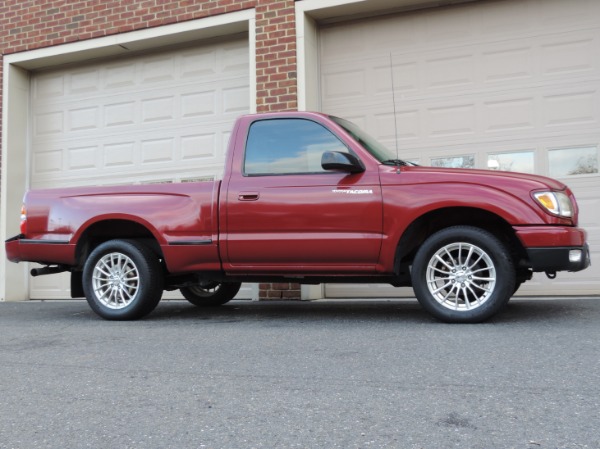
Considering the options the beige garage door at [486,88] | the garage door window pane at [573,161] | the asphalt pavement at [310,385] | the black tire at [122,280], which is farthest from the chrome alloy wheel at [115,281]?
the garage door window pane at [573,161]

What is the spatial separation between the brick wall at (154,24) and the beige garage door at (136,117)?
523mm

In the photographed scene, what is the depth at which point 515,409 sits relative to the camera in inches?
99.0

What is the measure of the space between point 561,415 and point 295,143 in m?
3.51

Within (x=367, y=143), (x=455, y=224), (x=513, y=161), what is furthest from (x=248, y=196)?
(x=513, y=161)

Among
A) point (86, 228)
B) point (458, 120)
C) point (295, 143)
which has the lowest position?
point (86, 228)

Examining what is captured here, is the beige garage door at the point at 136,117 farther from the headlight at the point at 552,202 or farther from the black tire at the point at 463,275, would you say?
the headlight at the point at 552,202

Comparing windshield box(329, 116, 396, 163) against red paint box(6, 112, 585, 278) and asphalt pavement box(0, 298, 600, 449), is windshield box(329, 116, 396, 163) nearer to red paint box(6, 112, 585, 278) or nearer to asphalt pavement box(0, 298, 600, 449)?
red paint box(6, 112, 585, 278)

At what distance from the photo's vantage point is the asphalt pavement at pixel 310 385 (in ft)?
7.60

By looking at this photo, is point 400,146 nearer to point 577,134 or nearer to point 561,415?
point 577,134

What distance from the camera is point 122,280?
5715mm

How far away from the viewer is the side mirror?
16.2 feet

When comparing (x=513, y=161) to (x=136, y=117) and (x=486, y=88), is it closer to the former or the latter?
(x=486, y=88)

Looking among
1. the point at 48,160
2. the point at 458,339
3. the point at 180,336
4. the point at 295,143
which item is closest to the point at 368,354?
the point at 458,339

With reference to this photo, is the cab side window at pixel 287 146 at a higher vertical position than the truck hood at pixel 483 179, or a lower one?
higher
